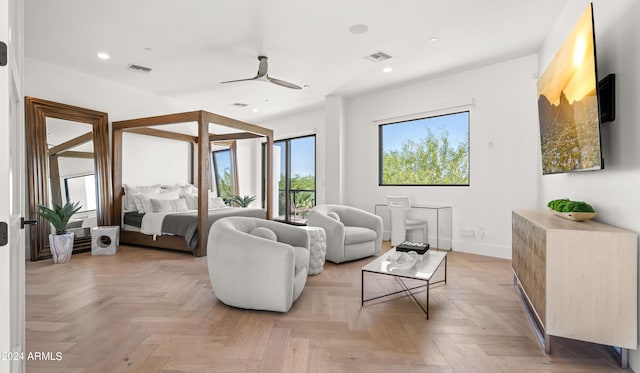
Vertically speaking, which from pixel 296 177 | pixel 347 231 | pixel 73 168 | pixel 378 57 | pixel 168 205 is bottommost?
pixel 347 231

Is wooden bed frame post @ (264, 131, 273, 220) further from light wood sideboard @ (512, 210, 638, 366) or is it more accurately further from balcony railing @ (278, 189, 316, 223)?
light wood sideboard @ (512, 210, 638, 366)

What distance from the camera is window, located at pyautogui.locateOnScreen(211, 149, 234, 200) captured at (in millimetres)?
7641

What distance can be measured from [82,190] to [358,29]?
478cm

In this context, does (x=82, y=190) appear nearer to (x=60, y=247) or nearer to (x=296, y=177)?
(x=60, y=247)

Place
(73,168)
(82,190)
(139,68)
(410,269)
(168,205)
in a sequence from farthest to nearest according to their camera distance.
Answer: (168,205)
(82,190)
(73,168)
(139,68)
(410,269)

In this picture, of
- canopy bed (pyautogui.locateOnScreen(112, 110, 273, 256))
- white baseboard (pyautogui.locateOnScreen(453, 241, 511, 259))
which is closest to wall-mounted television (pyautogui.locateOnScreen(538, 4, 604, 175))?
white baseboard (pyautogui.locateOnScreen(453, 241, 511, 259))

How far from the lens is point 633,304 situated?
1807 mm

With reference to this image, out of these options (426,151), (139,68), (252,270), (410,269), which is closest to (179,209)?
(139,68)

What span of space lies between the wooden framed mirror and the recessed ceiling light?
14.3ft

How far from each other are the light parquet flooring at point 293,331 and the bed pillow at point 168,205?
1.92m

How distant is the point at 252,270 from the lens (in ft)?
8.63

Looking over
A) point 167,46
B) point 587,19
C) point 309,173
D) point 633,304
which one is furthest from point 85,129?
point 633,304

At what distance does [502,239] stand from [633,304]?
2.95m

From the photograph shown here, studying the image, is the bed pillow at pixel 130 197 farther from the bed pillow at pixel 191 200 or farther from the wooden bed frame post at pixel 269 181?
the wooden bed frame post at pixel 269 181
